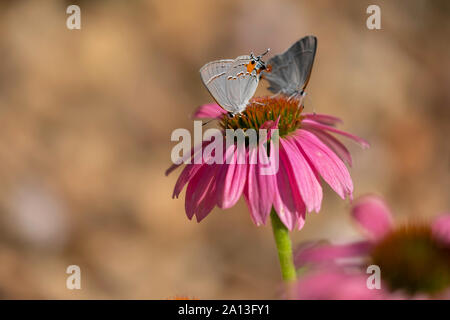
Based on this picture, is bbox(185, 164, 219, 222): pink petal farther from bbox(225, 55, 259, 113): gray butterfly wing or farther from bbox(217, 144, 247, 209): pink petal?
bbox(225, 55, 259, 113): gray butterfly wing

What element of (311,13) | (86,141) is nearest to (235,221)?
(86,141)

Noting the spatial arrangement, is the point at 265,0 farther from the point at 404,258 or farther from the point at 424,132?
the point at 404,258

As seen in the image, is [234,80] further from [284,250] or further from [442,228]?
[442,228]

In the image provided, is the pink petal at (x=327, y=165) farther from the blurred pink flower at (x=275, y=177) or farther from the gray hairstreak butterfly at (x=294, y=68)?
the gray hairstreak butterfly at (x=294, y=68)

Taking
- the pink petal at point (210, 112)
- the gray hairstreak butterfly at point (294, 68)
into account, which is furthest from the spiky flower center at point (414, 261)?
the pink petal at point (210, 112)

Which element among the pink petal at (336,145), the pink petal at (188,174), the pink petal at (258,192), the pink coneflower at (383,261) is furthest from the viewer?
the pink petal at (336,145)
